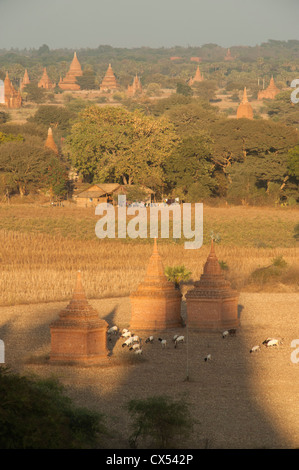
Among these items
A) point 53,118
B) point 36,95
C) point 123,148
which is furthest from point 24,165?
point 36,95

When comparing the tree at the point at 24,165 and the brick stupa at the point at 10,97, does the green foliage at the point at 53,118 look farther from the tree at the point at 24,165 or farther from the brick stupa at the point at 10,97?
the tree at the point at 24,165

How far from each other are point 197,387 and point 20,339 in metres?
5.66

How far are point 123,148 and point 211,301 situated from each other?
4460 cm

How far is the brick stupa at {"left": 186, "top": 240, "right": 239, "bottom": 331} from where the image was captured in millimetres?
23703

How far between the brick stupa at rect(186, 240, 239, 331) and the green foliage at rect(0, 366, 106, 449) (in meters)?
8.94

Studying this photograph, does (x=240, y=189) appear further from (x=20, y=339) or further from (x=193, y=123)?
(x=20, y=339)

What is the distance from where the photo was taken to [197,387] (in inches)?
708

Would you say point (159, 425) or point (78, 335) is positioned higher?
point (159, 425)

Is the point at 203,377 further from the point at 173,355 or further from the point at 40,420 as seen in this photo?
the point at 40,420

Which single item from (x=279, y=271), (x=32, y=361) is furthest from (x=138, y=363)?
(x=279, y=271)

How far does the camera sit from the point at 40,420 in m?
12.9

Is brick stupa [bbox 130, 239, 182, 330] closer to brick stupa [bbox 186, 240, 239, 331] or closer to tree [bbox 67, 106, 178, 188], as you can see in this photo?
brick stupa [bbox 186, 240, 239, 331]

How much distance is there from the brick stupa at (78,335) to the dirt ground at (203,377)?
34 cm
